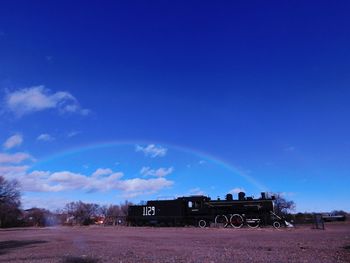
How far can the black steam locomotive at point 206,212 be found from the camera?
53.4m

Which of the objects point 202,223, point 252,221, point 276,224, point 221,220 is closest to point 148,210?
point 202,223

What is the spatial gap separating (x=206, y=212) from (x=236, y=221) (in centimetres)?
459

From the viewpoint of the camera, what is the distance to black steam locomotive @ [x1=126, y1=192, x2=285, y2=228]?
5338cm

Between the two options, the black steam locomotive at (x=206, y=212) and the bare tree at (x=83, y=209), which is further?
the bare tree at (x=83, y=209)

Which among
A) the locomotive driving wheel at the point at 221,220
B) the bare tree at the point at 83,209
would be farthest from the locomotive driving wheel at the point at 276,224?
the bare tree at the point at 83,209

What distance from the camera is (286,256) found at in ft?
53.2

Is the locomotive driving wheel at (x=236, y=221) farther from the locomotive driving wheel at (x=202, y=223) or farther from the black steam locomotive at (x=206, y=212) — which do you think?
the locomotive driving wheel at (x=202, y=223)

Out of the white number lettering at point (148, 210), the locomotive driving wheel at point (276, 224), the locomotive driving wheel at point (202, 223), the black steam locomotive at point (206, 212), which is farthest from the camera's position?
the white number lettering at point (148, 210)

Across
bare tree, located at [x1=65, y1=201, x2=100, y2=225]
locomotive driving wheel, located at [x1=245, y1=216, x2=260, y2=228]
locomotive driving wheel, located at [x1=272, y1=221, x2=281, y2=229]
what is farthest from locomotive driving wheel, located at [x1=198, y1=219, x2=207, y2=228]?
bare tree, located at [x1=65, y1=201, x2=100, y2=225]

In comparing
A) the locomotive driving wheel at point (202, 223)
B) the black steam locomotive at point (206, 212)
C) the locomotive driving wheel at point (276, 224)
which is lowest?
the locomotive driving wheel at point (276, 224)

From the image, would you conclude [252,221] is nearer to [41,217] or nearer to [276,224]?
[276,224]

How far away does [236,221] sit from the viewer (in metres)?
53.8

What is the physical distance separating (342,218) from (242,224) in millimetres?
40902

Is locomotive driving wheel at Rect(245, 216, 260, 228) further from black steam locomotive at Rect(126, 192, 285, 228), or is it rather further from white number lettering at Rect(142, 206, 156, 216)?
white number lettering at Rect(142, 206, 156, 216)
